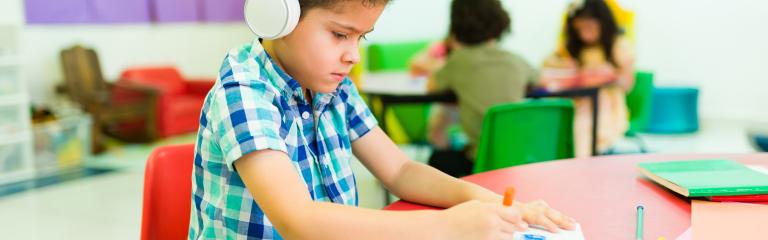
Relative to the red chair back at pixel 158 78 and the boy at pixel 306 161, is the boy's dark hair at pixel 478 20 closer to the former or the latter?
the boy at pixel 306 161

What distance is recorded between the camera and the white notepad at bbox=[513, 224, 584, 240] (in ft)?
3.57

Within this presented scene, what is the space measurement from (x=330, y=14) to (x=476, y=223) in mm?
351

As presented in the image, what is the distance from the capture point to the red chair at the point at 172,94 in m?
5.50

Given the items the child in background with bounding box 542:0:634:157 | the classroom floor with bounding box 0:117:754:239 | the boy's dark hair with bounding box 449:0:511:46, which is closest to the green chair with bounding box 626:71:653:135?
the child in background with bounding box 542:0:634:157

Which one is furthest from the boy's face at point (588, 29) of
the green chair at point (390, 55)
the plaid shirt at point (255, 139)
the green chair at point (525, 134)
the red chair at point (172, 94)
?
the plaid shirt at point (255, 139)

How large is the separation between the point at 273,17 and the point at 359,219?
0.99 ft

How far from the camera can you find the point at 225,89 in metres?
1.07

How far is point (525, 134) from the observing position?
7.72 ft

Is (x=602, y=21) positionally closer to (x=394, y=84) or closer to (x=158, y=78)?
(x=394, y=84)

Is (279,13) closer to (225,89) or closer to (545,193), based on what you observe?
(225,89)

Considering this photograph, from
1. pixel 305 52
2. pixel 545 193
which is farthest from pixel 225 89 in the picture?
pixel 545 193

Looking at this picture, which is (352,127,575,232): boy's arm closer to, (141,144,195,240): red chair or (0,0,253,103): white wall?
(141,144,195,240): red chair

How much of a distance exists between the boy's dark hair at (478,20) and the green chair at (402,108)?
0.90m

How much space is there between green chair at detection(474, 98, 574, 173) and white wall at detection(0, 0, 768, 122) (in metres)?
3.44
